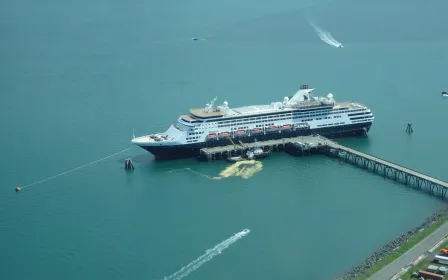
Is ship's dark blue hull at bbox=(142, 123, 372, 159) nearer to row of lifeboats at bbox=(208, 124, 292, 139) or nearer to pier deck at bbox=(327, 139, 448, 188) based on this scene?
row of lifeboats at bbox=(208, 124, 292, 139)

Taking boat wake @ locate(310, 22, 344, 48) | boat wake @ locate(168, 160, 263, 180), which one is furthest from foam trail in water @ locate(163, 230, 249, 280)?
boat wake @ locate(310, 22, 344, 48)

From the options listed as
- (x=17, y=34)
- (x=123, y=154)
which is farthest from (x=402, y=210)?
(x=17, y=34)

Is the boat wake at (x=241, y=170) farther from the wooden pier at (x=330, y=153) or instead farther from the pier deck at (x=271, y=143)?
the pier deck at (x=271, y=143)

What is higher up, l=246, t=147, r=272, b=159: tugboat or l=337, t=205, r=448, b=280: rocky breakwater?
l=246, t=147, r=272, b=159: tugboat

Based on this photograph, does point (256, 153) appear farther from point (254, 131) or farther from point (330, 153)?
point (330, 153)

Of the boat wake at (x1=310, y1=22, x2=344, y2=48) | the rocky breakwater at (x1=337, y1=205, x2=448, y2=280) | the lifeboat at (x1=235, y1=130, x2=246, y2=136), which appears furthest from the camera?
the boat wake at (x1=310, y1=22, x2=344, y2=48)

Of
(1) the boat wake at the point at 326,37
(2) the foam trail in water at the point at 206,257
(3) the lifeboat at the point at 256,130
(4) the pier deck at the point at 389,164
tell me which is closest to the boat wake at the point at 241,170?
(3) the lifeboat at the point at 256,130
